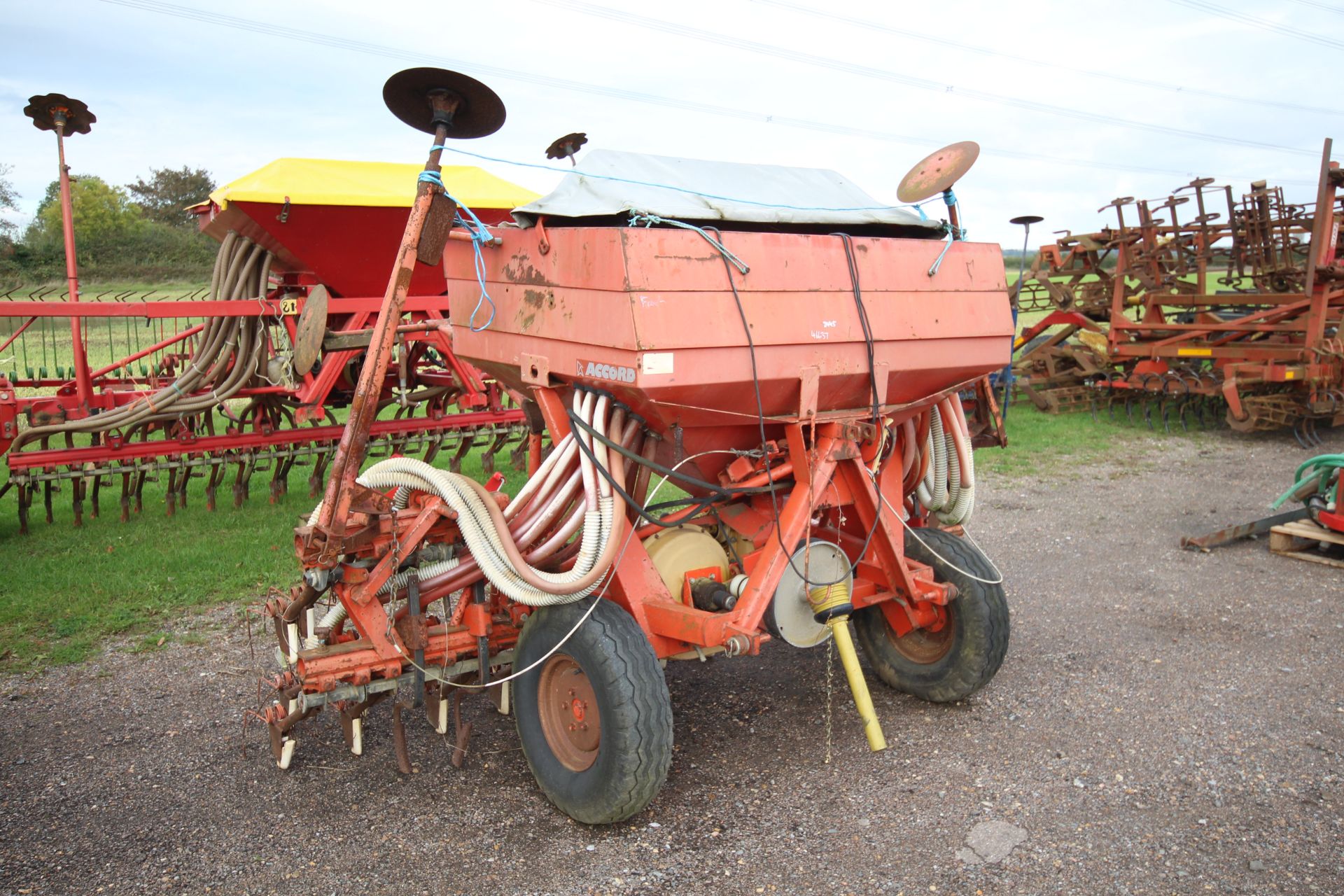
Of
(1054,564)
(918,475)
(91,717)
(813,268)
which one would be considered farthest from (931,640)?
(91,717)

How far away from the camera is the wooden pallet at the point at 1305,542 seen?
6.26 metres

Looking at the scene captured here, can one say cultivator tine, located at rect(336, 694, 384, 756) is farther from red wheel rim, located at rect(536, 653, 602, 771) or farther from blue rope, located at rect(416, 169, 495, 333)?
blue rope, located at rect(416, 169, 495, 333)

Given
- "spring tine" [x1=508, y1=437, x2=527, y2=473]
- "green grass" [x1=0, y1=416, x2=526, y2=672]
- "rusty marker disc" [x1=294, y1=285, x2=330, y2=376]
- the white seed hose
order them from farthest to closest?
"spring tine" [x1=508, y1=437, x2=527, y2=473]
"rusty marker disc" [x1=294, y1=285, x2=330, y2=376]
"green grass" [x1=0, y1=416, x2=526, y2=672]
the white seed hose

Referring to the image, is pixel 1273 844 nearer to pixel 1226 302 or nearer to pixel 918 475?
pixel 918 475

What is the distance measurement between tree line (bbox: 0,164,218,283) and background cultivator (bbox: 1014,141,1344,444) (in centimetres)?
1986

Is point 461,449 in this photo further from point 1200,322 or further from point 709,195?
point 1200,322

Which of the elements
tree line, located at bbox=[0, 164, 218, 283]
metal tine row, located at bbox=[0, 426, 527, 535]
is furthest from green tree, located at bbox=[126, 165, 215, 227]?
metal tine row, located at bbox=[0, 426, 527, 535]

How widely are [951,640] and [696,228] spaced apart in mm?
2096

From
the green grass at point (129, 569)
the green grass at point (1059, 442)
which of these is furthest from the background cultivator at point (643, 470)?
the green grass at point (1059, 442)

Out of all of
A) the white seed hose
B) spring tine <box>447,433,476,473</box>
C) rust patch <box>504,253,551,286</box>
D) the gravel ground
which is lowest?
the gravel ground

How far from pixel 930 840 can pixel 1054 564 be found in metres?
3.59

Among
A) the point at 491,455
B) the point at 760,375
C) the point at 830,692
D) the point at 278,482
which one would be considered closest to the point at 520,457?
the point at 491,455

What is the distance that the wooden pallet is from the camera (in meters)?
6.26

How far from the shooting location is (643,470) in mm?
3768
